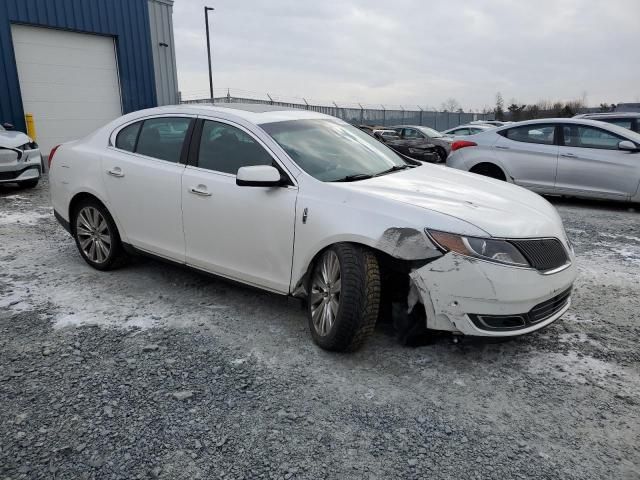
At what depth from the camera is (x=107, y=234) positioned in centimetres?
439

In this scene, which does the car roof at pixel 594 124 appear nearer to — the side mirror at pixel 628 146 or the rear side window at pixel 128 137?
the side mirror at pixel 628 146

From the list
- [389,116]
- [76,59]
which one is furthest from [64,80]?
[389,116]

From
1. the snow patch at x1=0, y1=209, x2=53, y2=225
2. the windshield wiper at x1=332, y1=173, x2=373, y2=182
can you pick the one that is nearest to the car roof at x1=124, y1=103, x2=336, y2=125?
the windshield wiper at x1=332, y1=173, x2=373, y2=182

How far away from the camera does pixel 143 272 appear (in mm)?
4543

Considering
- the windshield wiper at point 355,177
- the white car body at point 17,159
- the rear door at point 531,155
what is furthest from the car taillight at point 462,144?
the white car body at point 17,159

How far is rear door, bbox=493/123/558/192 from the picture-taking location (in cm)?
788

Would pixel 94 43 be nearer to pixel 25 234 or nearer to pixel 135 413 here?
pixel 25 234

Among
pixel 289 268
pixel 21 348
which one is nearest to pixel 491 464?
pixel 289 268

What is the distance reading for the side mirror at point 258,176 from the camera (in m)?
3.12

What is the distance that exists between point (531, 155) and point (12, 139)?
345 inches

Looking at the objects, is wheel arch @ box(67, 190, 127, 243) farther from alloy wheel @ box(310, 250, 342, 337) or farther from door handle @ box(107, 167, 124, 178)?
alloy wheel @ box(310, 250, 342, 337)

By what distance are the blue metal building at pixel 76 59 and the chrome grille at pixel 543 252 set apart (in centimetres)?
1293

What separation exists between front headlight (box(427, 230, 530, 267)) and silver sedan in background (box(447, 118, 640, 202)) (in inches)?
231

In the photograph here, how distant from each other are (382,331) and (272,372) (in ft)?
2.97
